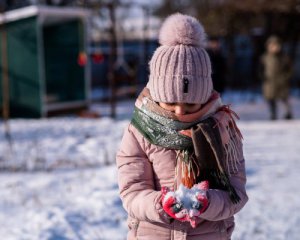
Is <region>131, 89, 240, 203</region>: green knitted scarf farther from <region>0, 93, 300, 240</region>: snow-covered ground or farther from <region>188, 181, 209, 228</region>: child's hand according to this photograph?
<region>0, 93, 300, 240</region>: snow-covered ground

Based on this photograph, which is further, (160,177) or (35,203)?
(35,203)

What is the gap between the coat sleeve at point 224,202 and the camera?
1915 millimetres

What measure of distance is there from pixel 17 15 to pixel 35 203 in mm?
7385

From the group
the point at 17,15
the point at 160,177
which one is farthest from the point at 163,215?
the point at 17,15

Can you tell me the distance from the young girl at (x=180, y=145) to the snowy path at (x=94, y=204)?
2222 mm

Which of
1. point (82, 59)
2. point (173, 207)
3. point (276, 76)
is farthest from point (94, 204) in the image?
point (82, 59)

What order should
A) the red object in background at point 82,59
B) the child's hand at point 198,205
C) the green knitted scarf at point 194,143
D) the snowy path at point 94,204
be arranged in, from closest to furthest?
the child's hand at point 198,205, the green knitted scarf at point 194,143, the snowy path at point 94,204, the red object in background at point 82,59

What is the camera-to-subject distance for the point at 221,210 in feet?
6.42

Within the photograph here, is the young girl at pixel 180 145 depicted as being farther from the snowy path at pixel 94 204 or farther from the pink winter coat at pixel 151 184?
the snowy path at pixel 94 204

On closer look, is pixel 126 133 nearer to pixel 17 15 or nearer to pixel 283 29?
pixel 17 15

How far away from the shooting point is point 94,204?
16.3 feet

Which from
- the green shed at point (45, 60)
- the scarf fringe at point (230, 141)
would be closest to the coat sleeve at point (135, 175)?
the scarf fringe at point (230, 141)

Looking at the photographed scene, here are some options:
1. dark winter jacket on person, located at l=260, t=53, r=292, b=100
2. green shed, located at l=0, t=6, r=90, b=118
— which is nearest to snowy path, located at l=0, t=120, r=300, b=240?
dark winter jacket on person, located at l=260, t=53, r=292, b=100

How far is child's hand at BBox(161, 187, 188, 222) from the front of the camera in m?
1.85
